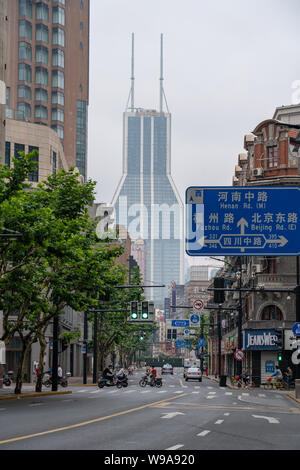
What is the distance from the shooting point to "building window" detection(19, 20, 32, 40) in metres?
121

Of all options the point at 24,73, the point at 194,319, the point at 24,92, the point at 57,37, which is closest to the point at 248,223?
the point at 194,319

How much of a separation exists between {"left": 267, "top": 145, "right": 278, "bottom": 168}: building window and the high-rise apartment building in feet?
180

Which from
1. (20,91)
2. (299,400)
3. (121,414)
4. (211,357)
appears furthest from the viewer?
(211,357)

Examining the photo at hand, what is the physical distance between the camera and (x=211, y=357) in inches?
5389

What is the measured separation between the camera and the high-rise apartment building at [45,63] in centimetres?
12062

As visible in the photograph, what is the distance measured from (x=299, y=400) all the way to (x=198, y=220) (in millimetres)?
15177

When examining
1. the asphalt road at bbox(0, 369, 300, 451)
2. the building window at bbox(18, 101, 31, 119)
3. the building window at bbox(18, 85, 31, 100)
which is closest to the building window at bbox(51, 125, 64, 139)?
the building window at bbox(18, 101, 31, 119)

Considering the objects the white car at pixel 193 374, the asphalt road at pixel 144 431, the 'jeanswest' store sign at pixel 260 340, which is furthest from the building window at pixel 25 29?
the asphalt road at pixel 144 431

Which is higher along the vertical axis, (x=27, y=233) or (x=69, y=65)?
(x=69, y=65)

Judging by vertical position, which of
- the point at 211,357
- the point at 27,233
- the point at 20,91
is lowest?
the point at 211,357

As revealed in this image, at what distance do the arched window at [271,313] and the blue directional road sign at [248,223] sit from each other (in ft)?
140

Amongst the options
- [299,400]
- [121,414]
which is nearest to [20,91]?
[299,400]
